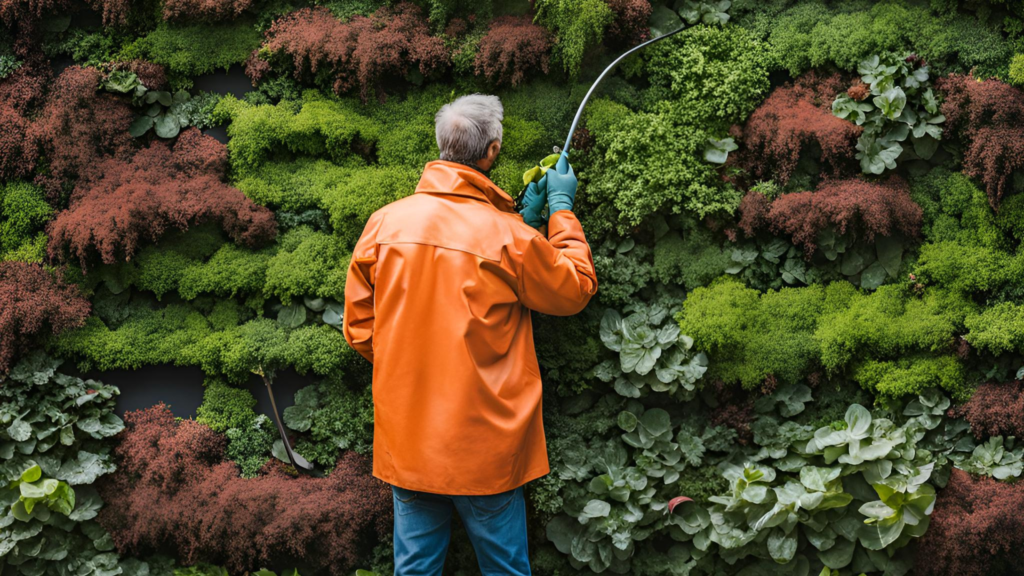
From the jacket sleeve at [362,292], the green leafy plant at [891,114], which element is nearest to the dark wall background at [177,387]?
the jacket sleeve at [362,292]

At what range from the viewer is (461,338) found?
285cm

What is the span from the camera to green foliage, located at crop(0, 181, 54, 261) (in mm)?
3947

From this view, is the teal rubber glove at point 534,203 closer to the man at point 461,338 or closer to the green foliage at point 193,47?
the man at point 461,338

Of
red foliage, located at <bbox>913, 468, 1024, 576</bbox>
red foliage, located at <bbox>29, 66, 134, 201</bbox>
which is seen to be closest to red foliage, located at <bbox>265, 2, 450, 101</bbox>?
red foliage, located at <bbox>29, 66, 134, 201</bbox>

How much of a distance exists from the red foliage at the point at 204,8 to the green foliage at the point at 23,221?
1.22m

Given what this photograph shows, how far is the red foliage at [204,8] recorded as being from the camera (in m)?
3.99

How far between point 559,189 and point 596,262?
645 millimetres

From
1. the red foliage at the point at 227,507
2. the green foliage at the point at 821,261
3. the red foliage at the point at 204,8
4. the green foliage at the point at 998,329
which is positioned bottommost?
the red foliage at the point at 227,507

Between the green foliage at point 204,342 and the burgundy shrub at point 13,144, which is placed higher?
the burgundy shrub at point 13,144

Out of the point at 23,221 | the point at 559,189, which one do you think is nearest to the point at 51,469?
the point at 23,221

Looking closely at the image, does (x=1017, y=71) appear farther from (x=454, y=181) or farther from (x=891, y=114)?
(x=454, y=181)

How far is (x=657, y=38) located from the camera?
380 cm

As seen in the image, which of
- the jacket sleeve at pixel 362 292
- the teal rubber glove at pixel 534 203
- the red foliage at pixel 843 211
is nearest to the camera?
the jacket sleeve at pixel 362 292

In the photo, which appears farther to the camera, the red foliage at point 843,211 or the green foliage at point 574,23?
the green foliage at point 574,23
